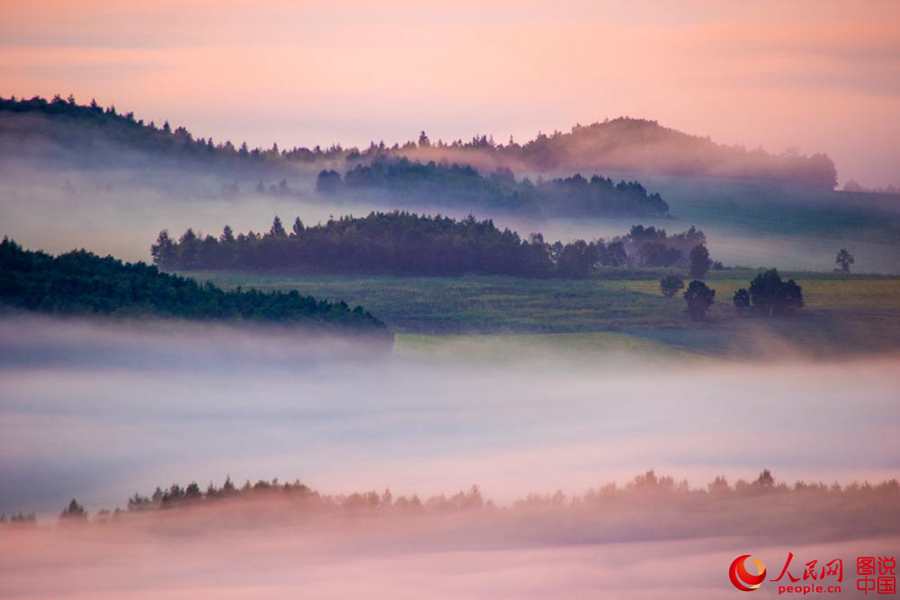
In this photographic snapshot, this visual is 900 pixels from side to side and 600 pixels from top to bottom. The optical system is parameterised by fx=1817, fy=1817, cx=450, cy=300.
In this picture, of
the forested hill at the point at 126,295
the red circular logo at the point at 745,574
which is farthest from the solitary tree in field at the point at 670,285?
the red circular logo at the point at 745,574

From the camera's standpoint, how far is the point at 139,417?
78.9ft

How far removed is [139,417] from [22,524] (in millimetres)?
3428

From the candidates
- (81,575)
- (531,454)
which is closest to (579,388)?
(531,454)

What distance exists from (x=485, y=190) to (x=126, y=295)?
243 inches

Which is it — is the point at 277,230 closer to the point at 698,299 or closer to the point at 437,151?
the point at 437,151

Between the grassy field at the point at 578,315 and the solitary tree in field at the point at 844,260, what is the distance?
2.40ft

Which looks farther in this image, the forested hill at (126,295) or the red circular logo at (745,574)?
the forested hill at (126,295)

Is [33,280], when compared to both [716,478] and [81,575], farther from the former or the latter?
[716,478]

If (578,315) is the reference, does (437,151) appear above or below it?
above

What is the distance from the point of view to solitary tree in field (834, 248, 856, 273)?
2662cm

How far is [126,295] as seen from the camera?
23516 millimetres

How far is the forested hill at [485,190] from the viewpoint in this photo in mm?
26375

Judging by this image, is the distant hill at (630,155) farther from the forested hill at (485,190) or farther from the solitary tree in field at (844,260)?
the solitary tree in field at (844,260)

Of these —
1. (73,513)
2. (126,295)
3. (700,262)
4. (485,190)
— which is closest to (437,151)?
(485,190)
